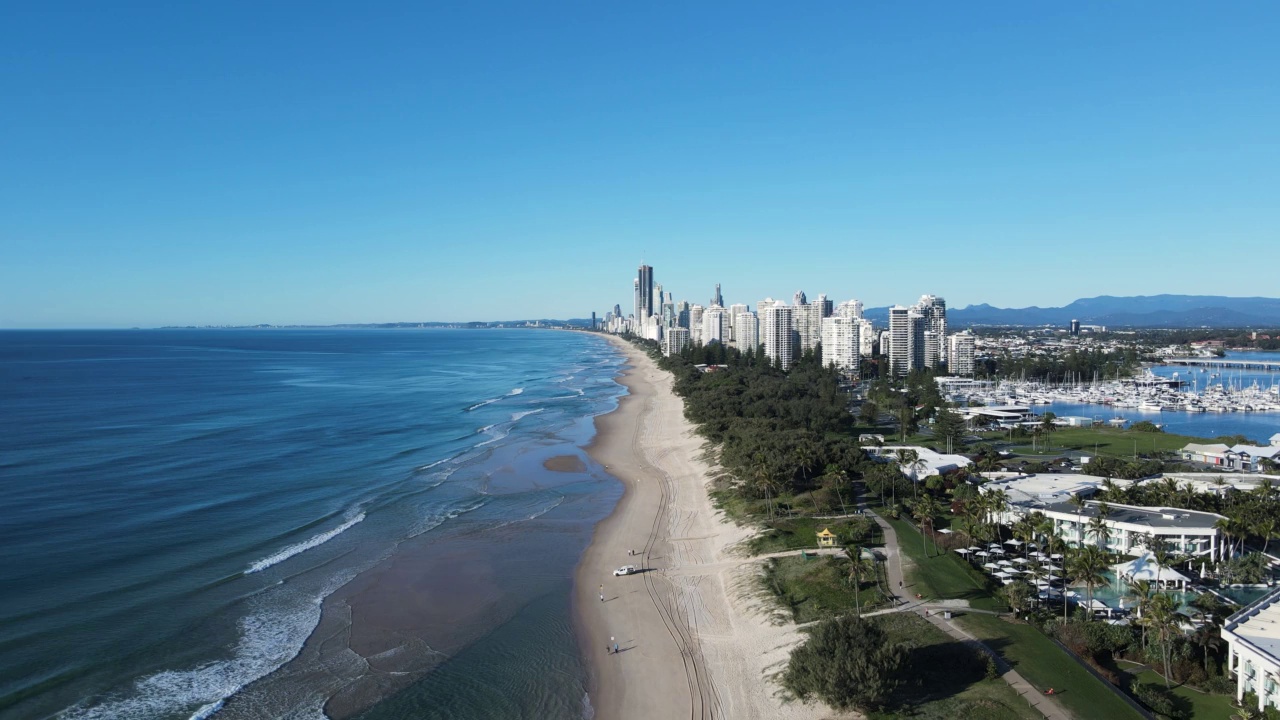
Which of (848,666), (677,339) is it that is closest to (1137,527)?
(848,666)

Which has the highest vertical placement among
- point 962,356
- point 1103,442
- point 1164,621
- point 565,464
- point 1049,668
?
point 962,356

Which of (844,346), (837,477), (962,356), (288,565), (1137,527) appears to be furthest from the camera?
(844,346)

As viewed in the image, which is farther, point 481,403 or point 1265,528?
point 481,403

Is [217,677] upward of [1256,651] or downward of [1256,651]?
downward

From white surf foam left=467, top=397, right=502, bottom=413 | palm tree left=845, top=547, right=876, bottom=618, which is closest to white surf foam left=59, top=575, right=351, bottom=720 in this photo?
palm tree left=845, top=547, right=876, bottom=618

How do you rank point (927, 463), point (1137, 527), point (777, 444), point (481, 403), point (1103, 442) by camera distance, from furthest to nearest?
point (481, 403) → point (1103, 442) → point (927, 463) → point (777, 444) → point (1137, 527)

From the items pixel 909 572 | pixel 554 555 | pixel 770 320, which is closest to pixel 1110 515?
pixel 909 572

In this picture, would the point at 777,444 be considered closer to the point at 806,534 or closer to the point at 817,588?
the point at 806,534

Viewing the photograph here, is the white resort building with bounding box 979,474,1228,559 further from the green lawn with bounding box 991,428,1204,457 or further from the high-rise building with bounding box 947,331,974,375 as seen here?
the high-rise building with bounding box 947,331,974,375
